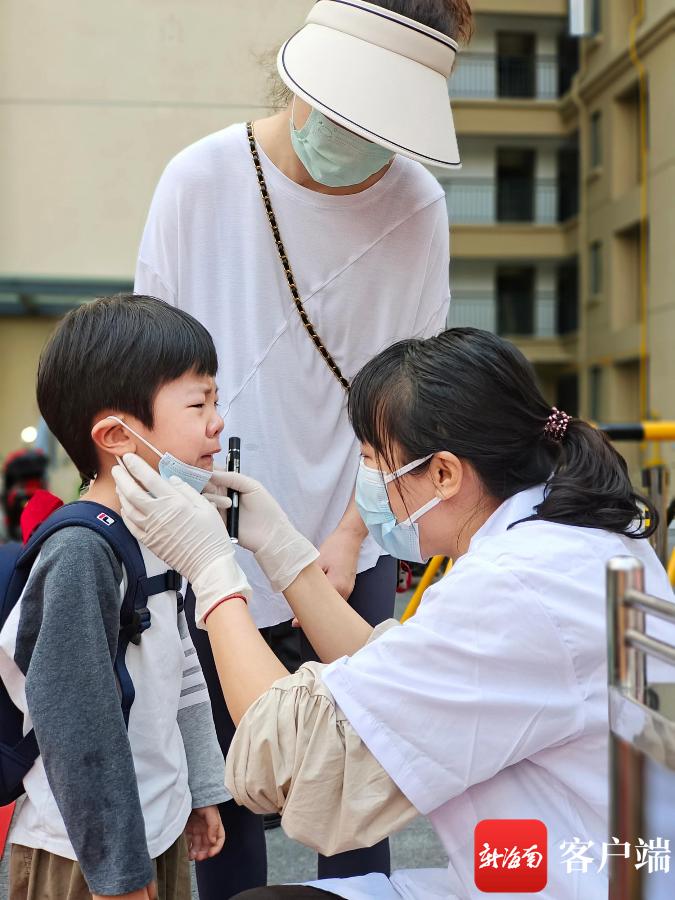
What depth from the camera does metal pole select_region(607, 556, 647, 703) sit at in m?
0.68

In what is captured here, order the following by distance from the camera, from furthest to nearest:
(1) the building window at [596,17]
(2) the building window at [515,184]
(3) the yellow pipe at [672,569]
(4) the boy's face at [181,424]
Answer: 1. (2) the building window at [515,184]
2. (1) the building window at [596,17]
3. (3) the yellow pipe at [672,569]
4. (4) the boy's face at [181,424]

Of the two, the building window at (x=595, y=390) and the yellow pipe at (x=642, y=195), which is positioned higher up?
the yellow pipe at (x=642, y=195)

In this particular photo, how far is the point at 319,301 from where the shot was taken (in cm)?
169

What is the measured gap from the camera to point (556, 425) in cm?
123

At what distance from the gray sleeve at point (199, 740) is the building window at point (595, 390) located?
14.1 m

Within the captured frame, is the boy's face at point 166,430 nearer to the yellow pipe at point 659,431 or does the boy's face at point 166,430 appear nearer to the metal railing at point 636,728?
the metal railing at point 636,728

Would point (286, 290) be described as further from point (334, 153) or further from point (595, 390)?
point (595, 390)

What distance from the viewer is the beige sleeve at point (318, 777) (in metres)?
1.03

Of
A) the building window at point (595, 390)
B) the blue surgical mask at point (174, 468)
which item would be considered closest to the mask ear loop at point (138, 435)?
the blue surgical mask at point (174, 468)

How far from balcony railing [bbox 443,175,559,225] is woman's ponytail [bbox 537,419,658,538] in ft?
49.9

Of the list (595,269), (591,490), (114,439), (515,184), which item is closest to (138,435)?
(114,439)

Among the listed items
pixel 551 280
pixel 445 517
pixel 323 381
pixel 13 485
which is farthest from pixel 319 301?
pixel 551 280

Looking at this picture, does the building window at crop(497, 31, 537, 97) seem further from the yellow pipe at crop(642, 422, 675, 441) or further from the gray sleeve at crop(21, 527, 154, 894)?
the gray sleeve at crop(21, 527, 154, 894)

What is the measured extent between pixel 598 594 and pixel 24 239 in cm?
409
